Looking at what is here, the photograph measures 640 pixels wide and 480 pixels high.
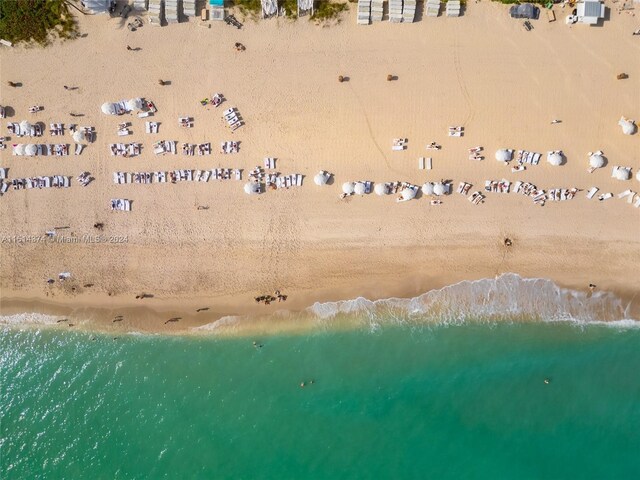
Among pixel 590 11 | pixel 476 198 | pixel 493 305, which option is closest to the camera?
pixel 590 11

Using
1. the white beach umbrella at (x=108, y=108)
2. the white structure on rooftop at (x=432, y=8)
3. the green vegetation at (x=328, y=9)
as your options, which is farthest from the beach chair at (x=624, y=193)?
the white beach umbrella at (x=108, y=108)

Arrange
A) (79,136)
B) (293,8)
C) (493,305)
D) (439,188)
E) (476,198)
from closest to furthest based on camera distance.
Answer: (293,8), (79,136), (439,188), (476,198), (493,305)

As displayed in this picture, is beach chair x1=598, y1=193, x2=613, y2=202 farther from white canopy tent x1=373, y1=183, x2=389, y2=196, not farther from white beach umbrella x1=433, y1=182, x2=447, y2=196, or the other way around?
white canopy tent x1=373, y1=183, x2=389, y2=196

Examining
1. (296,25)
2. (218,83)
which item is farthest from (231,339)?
(296,25)

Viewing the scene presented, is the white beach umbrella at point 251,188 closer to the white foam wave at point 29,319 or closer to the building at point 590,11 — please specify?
the white foam wave at point 29,319

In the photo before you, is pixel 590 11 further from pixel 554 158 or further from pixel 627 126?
pixel 554 158

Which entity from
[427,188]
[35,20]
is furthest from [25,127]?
[427,188]
